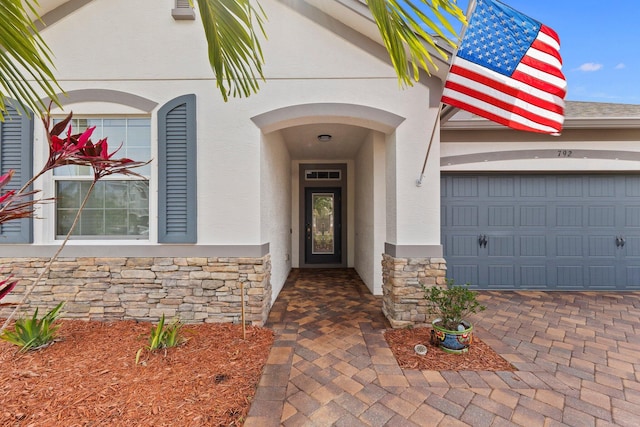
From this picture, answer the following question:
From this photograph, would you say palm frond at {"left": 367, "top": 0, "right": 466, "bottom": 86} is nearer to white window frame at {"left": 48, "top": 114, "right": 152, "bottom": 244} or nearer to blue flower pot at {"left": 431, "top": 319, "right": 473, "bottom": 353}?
blue flower pot at {"left": 431, "top": 319, "right": 473, "bottom": 353}

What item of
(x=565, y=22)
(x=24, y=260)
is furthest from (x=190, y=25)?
(x=565, y=22)

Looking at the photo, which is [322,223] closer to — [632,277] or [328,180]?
[328,180]

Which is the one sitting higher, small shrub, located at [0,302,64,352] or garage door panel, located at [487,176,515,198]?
garage door panel, located at [487,176,515,198]

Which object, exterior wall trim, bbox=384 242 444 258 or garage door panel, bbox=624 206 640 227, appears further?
garage door panel, bbox=624 206 640 227

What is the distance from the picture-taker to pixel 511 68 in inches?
103

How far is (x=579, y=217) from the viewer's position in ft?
16.1

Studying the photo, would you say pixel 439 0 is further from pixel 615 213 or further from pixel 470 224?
pixel 615 213

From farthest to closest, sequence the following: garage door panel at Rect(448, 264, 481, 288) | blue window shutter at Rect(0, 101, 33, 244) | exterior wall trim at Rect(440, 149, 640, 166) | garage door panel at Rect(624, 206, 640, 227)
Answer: garage door panel at Rect(448, 264, 481, 288) < garage door panel at Rect(624, 206, 640, 227) < exterior wall trim at Rect(440, 149, 640, 166) < blue window shutter at Rect(0, 101, 33, 244)

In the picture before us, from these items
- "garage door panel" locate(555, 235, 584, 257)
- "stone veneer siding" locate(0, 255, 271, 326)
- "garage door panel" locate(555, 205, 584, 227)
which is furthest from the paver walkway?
"garage door panel" locate(555, 205, 584, 227)

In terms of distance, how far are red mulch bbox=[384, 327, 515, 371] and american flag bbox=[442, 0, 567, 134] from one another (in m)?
2.36

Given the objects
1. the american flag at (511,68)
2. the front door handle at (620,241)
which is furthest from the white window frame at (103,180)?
the front door handle at (620,241)

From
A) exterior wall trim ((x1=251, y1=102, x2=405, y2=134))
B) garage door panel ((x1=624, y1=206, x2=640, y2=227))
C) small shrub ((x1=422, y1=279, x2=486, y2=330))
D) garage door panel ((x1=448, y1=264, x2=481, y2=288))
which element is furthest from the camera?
garage door panel ((x1=448, y1=264, x2=481, y2=288))

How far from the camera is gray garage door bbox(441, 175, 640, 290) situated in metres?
4.87

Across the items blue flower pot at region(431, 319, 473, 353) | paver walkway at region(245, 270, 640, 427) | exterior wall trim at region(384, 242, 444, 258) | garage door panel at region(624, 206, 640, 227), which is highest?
garage door panel at region(624, 206, 640, 227)
